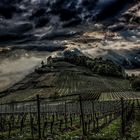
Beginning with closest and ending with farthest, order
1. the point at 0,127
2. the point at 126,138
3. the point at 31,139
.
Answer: the point at 126,138 < the point at 31,139 < the point at 0,127

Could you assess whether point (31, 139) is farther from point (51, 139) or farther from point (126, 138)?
point (126, 138)

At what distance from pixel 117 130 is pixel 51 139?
8281 mm

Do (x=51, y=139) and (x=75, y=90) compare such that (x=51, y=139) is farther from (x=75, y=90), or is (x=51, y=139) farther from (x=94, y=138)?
(x=75, y=90)

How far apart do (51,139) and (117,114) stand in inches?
1165

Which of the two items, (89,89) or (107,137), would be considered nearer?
(107,137)

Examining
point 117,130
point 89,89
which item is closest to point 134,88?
point 89,89

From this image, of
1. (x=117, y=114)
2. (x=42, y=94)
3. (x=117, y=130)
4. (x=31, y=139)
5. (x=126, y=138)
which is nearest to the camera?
(x=126, y=138)

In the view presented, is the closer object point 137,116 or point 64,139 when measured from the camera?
point 64,139

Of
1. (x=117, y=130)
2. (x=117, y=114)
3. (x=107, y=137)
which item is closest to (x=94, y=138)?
(x=107, y=137)

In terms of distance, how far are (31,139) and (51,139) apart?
6.17ft

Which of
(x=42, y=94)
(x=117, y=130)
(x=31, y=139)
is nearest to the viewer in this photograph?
(x=31, y=139)

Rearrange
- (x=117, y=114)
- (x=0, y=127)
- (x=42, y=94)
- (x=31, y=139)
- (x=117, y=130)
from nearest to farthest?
(x=31, y=139), (x=117, y=130), (x=0, y=127), (x=117, y=114), (x=42, y=94)

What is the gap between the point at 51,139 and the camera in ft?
97.6

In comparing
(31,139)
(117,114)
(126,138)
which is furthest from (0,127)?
(126,138)
